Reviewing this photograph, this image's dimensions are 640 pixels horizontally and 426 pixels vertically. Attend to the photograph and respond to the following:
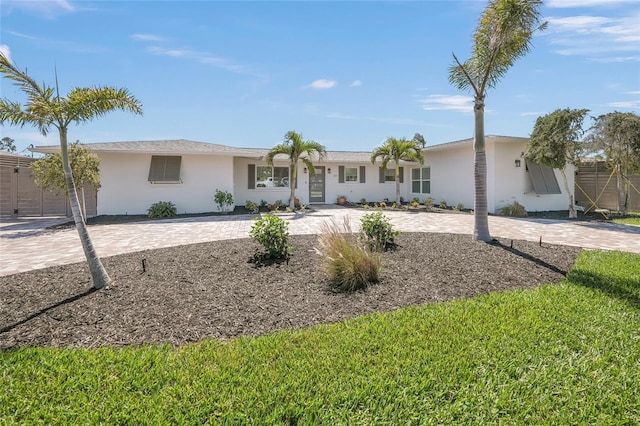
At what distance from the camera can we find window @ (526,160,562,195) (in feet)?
53.0

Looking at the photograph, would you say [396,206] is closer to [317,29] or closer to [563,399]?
[317,29]

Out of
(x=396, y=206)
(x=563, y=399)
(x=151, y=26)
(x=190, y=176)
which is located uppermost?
(x=151, y=26)

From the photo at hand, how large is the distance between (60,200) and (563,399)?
2089 centimetres

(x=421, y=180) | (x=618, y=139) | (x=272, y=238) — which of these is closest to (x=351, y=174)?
(x=421, y=180)

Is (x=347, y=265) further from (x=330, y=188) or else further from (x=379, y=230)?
(x=330, y=188)

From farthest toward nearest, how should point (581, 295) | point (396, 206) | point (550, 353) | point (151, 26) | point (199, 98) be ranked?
point (396, 206)
point (199, 98)
point (151, 26)
point (581, 295)
point (550, 353)

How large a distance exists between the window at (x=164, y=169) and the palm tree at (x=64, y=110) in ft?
35.7

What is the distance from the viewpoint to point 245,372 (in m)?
2.82

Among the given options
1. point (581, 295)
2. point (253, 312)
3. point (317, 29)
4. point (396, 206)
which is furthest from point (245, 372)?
point (396, 206)

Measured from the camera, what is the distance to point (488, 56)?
8.14m

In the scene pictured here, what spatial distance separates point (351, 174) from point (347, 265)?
55.5ft

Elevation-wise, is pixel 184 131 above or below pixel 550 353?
above

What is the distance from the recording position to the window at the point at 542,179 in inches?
636

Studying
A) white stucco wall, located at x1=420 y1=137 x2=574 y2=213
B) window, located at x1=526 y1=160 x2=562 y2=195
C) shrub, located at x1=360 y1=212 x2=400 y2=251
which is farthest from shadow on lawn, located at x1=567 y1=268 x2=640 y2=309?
window, located at x1=526 y1=160 x2=562 y2=195
